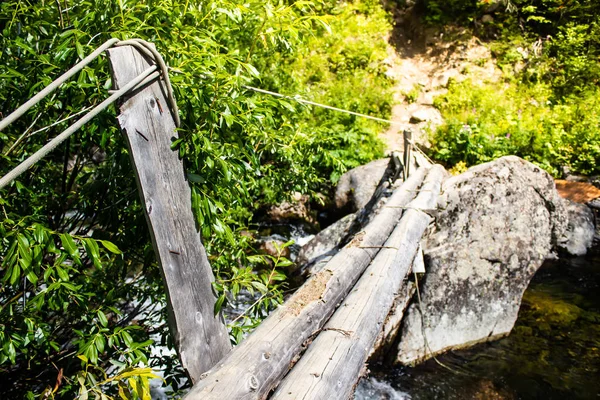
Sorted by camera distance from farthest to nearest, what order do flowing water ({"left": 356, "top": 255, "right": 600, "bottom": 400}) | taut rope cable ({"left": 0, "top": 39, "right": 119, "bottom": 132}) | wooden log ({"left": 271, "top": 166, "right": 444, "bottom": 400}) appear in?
1. flowing water ({"left": 356, "top": 255, "right": 600, "bottom": 400})
2. wooden log ({"left": 271, "top": 166, "right": 444, "bottom": 400})
3. taut rope cable ({"left": 0, "top": 39, "right": 119, "bottom": 132})

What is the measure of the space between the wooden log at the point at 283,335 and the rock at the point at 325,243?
7.71 ft

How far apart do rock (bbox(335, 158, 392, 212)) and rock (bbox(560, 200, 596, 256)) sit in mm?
3144

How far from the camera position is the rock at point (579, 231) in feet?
23.4

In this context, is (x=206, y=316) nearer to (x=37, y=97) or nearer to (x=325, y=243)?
(x=37, y=97)

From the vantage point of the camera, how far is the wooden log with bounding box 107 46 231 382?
1572 millimetres

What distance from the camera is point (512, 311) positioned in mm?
4793

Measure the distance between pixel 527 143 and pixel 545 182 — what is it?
3681 mm

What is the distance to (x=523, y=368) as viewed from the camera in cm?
430

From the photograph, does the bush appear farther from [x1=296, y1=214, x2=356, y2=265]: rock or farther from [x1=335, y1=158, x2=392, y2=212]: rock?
[x1=296, y1=214, x2=356, y2=265]: rock

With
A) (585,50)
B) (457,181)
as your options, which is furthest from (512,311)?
(585,50)

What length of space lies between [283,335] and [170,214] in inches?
29.7

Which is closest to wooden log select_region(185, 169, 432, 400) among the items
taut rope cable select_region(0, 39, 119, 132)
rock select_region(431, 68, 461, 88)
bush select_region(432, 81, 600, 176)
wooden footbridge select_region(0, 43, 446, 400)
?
wooden footbridge select_region(0, 43, 446, 400)

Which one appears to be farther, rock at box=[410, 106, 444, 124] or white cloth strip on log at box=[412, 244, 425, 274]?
rock at box=[410, 106, 444, 124]

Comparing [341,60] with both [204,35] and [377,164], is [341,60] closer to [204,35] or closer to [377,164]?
[377,164]
